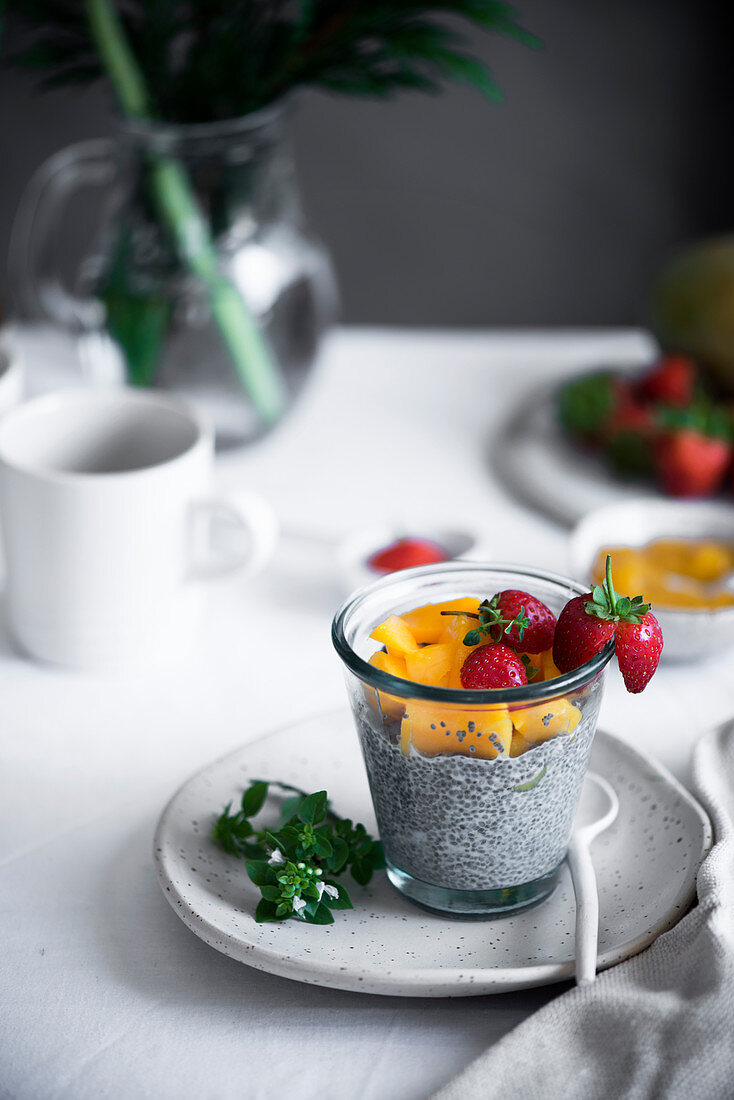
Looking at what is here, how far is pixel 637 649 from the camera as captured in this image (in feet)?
1.77

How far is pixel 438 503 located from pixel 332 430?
0.19 meters

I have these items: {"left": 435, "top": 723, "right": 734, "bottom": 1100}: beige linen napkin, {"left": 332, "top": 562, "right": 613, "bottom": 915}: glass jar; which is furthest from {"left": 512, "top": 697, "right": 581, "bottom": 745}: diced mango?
{"left": 435, "top": 723, "right": 734, "bottom": 1100}: beige linen napkin

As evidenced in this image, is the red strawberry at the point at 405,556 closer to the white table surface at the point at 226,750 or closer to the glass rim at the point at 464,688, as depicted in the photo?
the white table surface at the point at 226,750

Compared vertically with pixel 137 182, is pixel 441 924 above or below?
below

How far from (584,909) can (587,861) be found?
0.03m

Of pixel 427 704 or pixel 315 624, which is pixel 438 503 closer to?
pixel 315 624

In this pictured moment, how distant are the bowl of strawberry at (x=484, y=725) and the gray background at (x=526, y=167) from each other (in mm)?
972

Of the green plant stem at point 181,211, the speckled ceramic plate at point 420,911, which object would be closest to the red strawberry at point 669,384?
the green plant stem at point 181,211

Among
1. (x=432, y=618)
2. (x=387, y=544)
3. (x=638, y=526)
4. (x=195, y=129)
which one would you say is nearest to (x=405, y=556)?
(x=387, y=544)

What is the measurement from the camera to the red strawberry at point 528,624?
1.81 feet

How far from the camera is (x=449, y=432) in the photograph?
116 centimetres

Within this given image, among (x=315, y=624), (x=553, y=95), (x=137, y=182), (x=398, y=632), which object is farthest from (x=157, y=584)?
(x=553, y=95)

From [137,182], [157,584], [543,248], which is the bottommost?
[543,248]

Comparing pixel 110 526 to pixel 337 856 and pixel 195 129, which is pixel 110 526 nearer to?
pixel 337 856
